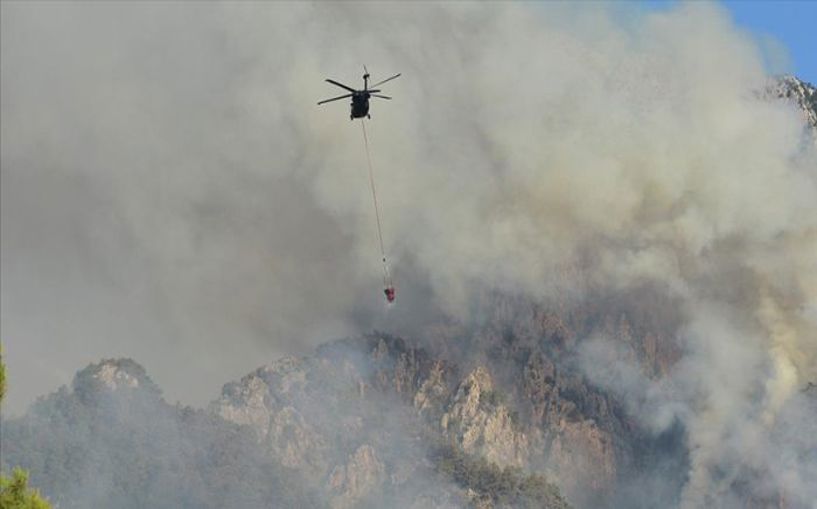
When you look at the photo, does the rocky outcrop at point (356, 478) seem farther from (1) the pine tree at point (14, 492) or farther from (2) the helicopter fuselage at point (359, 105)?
(1) the pine tree at point (14, 492)

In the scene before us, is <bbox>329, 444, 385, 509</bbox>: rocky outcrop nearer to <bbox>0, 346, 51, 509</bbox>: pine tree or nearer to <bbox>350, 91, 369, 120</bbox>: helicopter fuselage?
<bbox>350, 91, 369, 120</bbox>: helicopter fuselage

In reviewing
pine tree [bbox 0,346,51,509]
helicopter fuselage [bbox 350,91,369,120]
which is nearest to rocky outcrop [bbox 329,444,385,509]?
helicopter fuselage [bbox 350,91,369,120]

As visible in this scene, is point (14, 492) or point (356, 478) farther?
point (356, 478)

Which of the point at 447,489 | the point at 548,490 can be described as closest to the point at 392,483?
the point at 447,489

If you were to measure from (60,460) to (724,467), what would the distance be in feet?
307

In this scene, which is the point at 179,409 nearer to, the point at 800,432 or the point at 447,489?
the point at 447,489

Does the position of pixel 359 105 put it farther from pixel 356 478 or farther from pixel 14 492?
pixel 356 478

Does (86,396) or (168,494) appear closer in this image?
(168,494)

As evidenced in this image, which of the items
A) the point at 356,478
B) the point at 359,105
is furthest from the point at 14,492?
the point at 356,478

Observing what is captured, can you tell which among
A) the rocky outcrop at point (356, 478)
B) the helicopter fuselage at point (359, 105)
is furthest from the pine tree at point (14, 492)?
the rocky outcrop at point (356, 478)

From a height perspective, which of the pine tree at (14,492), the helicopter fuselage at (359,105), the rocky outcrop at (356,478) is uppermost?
the rocky outcrop at (356,478)

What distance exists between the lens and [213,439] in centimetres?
19050

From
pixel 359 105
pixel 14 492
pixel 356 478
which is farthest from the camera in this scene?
pixel 356 478

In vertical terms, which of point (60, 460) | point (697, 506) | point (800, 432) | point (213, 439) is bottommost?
point (60, 460)
